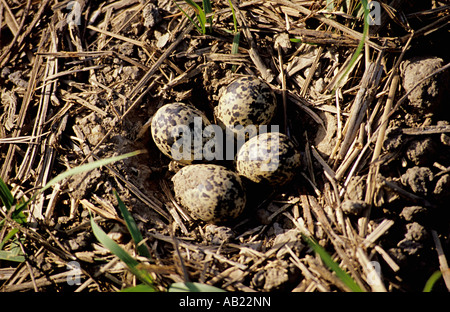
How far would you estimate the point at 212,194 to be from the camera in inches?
92.8

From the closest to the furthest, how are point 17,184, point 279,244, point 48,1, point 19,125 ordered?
1. point 279,244
2. point 17,184
3. point 19,125
4. point 48,1

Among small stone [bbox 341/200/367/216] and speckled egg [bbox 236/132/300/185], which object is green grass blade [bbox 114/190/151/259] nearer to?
speckled egg [bbox 236/132/300/185]

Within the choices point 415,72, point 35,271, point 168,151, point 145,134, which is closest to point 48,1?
point 145,134

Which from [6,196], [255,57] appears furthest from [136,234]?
[255,57]

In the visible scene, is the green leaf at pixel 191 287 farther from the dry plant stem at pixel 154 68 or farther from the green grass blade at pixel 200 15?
the green grass blade at pixel 200 15

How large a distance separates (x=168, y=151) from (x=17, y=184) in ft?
3.91

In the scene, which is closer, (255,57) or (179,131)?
(179,131)

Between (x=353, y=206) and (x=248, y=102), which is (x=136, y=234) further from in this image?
(x=353, y=206)

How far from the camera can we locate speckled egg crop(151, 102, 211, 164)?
253 centimetres

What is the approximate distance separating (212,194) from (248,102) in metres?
0.76

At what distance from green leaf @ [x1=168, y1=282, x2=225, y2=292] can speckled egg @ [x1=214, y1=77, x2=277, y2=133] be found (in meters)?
1.29

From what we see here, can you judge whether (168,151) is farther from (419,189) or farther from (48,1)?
(48,1)

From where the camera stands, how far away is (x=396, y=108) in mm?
2236

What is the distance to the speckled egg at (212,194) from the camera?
7.74ft
